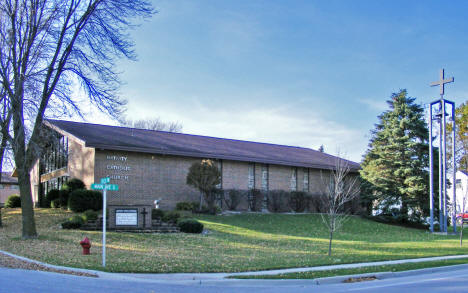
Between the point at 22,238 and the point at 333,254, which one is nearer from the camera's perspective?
the point at 333,254

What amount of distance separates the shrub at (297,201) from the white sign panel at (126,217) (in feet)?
45.5

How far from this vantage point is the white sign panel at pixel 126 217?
2102 centimetres

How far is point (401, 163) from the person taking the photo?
107 feet

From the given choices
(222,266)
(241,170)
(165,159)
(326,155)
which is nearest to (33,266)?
(222,266)

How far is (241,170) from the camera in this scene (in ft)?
104

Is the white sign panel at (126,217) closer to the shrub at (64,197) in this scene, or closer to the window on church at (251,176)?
the shrub at (64,197)

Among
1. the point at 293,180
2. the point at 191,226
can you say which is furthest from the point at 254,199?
the point at 191,226

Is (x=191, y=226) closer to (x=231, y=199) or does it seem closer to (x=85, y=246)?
(x=85, y=246)

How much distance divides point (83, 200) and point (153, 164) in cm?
496

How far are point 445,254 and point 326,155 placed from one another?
2401cm

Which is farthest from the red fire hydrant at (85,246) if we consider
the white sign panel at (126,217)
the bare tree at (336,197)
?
the bare tree at (336,197)

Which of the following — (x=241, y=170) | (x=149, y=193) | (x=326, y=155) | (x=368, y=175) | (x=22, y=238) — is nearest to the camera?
(x=22, y=238)

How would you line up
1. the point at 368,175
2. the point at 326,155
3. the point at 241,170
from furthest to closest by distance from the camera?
the point at 326,155, the point at 368,175, the point at 241,170

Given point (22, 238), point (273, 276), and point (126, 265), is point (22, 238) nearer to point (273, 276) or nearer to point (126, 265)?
point (126, 265)
